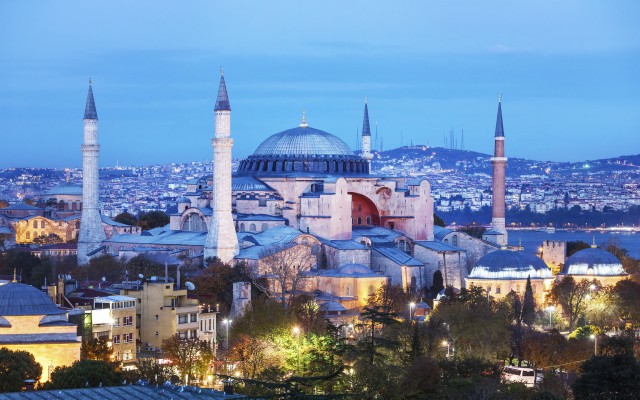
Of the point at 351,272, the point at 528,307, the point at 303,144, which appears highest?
the point at 303,144

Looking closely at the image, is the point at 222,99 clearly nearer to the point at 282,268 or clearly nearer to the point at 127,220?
the point at 282,268

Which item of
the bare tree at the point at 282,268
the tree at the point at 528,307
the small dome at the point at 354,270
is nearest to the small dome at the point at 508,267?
the tree at the point at 528,307


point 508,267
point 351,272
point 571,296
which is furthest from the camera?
point 508,267

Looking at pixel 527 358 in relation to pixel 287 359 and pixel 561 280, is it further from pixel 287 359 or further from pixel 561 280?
pixel 561 280

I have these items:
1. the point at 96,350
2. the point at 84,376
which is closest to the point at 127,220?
the point at 96,350

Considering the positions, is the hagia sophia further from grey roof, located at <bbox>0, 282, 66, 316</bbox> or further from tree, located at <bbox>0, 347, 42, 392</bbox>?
tree, located at <bbox>0, 347, 42, 392</bbox>

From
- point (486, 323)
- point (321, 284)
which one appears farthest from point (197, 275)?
point (486, 323)

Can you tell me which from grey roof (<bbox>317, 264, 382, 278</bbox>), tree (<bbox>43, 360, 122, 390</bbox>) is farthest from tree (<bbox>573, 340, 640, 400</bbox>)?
grey roof (<bbox>317, 264, 382, 278</bbox>)
